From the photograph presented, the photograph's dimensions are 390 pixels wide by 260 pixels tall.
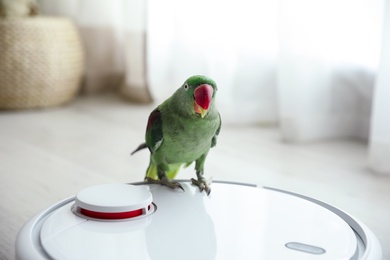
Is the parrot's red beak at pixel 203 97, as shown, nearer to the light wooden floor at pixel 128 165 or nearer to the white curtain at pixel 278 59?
the light wooden floor at pixel 128 165

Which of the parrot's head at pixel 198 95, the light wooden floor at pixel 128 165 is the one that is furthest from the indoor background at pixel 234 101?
the parrot's head at pixel 198 95

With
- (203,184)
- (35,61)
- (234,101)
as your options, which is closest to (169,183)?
(203,184)

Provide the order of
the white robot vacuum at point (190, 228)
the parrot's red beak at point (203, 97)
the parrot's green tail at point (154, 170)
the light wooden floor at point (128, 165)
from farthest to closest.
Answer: the light wooden floor at point (128, 165), the parrot's green tail at point (154, 170), the parrot's red beak at point (203, 97), the white robot vacuum at point (190, 228)

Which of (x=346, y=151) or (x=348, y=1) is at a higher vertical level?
(x=348, y=1)

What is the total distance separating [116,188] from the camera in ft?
2.25

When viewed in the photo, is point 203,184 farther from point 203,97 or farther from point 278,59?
point 278,59

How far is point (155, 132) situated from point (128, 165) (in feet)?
1.76

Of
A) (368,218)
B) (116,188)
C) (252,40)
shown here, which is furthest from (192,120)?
(252,40)

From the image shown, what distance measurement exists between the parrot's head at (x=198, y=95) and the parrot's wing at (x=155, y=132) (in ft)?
0.20

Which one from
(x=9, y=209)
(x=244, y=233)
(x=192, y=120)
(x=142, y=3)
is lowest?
(x=9, y=209)

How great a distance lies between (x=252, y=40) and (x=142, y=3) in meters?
0.52

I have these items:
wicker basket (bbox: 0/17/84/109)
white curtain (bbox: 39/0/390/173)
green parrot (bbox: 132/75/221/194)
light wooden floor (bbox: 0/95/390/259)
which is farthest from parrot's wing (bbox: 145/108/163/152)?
wicker basket (bbox: 0/17/84/109)

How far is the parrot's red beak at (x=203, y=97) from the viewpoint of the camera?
67 cm

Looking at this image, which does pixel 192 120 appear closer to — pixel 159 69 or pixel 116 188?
pixel 116 188
